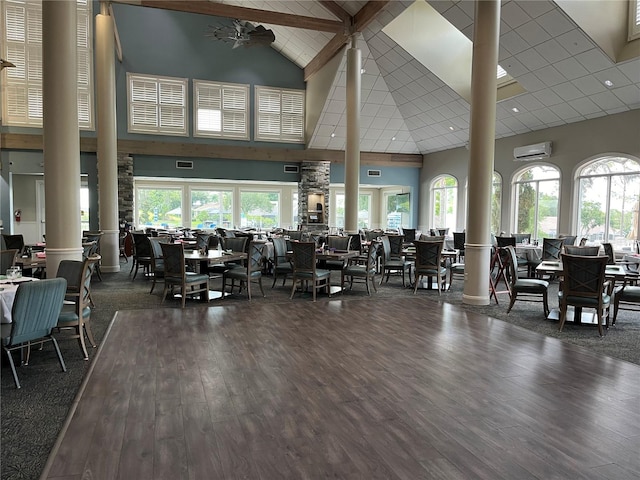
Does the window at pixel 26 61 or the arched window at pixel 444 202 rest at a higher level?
the window at pixel 26 61

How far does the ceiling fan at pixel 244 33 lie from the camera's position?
928cm

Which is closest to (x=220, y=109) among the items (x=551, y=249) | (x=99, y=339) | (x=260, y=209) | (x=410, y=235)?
(x=260, y=209)

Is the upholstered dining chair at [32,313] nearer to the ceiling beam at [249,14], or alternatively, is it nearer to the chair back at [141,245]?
the chair back at [141,245]

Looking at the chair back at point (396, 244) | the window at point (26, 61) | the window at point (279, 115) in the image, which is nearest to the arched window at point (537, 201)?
the chair back at point (396, 244)

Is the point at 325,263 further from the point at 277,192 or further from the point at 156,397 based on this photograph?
the point at 277,192

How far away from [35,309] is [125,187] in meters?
10.4

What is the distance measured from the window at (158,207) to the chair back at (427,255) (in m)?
10.6

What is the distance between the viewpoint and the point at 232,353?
4.32 metres

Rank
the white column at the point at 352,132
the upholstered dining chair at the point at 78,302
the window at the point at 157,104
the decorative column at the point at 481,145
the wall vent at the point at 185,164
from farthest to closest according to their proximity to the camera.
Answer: the wall vent at the point at 185,164 < the window at the point at 157,104 < the white column at the point at 352,132 < the decorative column at the point at 481,145 < the upholstered dining chair at the point at 78,302

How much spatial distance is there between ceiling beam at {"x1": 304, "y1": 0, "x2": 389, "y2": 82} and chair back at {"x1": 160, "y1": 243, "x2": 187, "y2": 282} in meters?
6.98

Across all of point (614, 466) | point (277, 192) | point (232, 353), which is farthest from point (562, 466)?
point (277, 192)

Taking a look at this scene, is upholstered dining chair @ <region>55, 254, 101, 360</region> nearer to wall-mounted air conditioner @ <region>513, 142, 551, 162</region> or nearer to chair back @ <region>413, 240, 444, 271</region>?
chair back @ <region>413, 240, 444, 271</region>

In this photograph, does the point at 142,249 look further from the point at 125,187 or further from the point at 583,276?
the point at 583,276

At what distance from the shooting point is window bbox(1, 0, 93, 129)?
1241 centimetres
